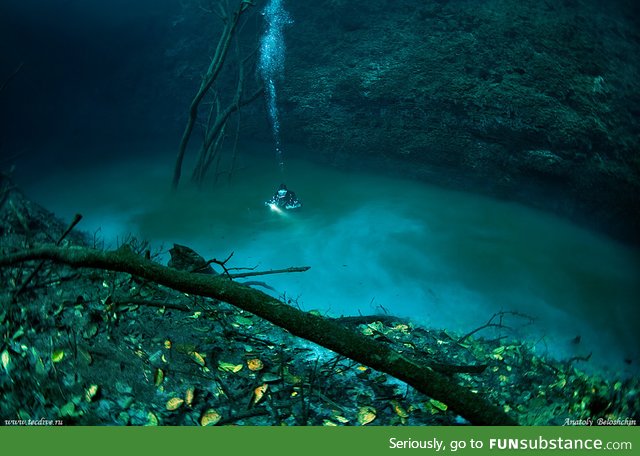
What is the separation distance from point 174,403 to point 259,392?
1.78ft

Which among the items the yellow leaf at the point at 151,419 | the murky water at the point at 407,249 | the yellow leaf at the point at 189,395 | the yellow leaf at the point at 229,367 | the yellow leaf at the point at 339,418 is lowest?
the yellow leaf at the point at 151,419

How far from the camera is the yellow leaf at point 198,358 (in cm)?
258

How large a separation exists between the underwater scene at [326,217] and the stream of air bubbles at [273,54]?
8 centimetres

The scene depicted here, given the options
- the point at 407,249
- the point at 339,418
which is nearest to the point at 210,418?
the point at 339,418

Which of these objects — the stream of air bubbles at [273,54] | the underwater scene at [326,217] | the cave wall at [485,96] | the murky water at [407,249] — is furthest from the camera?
the stream of air bubbles at [273,54]

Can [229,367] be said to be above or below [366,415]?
above

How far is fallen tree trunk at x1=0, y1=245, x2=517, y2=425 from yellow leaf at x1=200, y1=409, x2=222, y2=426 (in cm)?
74

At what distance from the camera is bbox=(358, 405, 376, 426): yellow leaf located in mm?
2353

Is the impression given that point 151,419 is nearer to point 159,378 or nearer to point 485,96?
point 159,378

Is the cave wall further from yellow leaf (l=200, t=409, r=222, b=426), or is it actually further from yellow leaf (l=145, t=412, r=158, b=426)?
yellow leaf (l=145, t=412, r=158, b=426)

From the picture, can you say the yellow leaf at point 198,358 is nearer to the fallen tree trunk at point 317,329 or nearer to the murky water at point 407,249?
the fallen tree trunk at point 317,329

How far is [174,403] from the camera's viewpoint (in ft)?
7.16

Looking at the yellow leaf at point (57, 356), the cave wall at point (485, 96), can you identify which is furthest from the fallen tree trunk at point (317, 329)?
the cave wall at point (485, 96)

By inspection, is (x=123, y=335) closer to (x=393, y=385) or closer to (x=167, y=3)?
(x=393, y=385)
